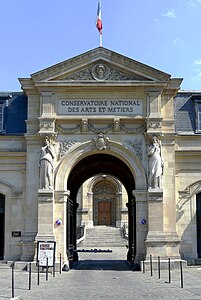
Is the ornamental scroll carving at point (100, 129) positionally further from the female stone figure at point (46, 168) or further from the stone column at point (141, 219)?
the stone column at point (141, 219)

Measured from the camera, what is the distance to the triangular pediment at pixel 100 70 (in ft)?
→ 84.9

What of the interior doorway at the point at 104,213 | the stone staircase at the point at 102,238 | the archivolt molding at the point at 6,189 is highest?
the archivolt molding at the point at 6,189

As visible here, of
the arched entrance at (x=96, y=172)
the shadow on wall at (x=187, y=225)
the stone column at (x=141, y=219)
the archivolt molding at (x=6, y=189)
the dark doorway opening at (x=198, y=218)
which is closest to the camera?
the stone column at (x=141, y=219)

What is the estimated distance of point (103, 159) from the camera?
29406 mm

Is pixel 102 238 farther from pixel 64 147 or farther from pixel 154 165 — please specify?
pixel 154 165

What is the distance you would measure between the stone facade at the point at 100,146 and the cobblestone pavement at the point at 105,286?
89.7 inches

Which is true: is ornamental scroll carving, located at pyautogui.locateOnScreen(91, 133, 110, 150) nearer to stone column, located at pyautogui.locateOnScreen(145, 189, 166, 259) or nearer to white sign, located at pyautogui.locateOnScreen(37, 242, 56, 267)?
stone column, located at pyautogui.locateOnScreen(145, 189, 166, 259)

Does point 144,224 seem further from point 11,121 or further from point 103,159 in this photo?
point 11,121

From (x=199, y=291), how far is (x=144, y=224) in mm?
9161

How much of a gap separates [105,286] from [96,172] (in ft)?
52.9

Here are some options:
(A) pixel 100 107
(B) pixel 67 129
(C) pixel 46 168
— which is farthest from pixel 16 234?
(A) pixel 100 107

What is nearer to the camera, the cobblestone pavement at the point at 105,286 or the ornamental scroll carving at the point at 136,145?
the cobblestone pavement at the point at 105,286

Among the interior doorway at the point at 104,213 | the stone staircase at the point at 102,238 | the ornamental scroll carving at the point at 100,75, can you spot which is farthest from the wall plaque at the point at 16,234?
the interior doorway at the point at 104,213

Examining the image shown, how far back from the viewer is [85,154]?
25.9m
